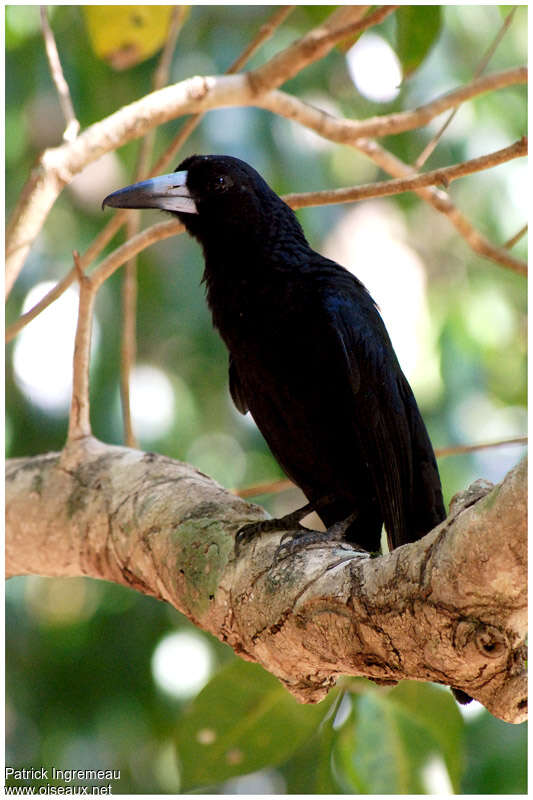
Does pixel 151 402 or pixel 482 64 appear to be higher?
pixel 482 64

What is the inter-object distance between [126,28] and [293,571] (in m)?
1.80

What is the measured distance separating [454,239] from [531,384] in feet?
14.1

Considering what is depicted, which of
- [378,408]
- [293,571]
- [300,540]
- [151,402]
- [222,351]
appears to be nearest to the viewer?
[293,571]

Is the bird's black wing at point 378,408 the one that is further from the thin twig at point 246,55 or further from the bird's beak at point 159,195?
the thin twig at point 246,55

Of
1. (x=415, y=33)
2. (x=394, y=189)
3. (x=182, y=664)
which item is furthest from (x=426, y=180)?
(x=182, y=664)

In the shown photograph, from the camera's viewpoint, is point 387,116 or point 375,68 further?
point 375,68

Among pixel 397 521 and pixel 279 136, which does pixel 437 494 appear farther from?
pixel 279 136

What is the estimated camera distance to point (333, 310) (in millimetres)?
2588

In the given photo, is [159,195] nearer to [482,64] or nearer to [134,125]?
[134,125]

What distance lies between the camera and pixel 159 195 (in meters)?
2.83

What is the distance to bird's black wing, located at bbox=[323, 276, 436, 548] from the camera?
2.53m

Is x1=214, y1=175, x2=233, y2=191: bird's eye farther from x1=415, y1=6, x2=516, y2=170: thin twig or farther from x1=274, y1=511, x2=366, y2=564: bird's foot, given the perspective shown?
x1=274, y1=511, x2=366, y2=564: bird's foot

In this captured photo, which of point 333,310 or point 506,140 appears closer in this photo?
point 333,310

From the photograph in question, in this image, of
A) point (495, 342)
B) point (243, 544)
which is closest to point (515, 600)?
point (243, 544)
